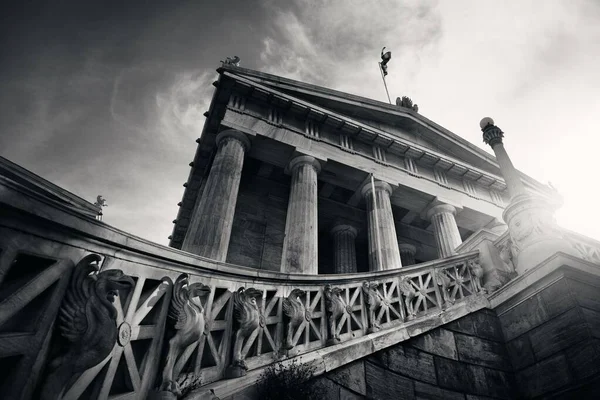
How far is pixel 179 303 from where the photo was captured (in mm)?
3768

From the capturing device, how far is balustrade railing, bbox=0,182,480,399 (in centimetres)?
257

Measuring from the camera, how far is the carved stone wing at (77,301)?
2.75 m

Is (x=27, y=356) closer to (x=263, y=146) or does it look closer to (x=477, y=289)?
(x=477, y=289)

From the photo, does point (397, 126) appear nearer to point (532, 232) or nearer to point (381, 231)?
point (381, 231)

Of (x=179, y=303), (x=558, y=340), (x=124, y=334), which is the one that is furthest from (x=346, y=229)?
(x=124, y=334)

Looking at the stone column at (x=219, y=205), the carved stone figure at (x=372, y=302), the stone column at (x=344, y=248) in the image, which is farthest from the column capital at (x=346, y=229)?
the carved stone figure at (x=372, y=302)

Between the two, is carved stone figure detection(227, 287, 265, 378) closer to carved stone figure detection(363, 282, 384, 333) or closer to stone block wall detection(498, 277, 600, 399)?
carved stone figure detection(363, 282, 384, 333)

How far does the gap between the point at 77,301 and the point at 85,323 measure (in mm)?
204

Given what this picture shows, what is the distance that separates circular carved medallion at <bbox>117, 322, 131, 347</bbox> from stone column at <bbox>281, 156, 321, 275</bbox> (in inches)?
302

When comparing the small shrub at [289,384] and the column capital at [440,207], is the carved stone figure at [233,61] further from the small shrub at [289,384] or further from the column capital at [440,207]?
the small shrub at [289,384]

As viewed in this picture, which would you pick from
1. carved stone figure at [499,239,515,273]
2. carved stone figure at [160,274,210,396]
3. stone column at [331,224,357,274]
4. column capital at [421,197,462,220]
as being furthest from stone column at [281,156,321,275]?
carved stone figure at [160,274,210,396]

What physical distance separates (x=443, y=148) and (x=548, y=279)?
1465 centimetres

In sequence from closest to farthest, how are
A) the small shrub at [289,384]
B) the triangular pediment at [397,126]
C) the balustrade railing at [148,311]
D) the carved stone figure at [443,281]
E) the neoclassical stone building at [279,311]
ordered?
the balustrade railing at [148,311]
the neoclassical stone building at [279,311]
the small shrub at [289,384]
the carved stone figure at [443,281]
the triangular pediment at [397,126]

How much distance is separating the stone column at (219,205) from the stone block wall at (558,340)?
7.31 meters
